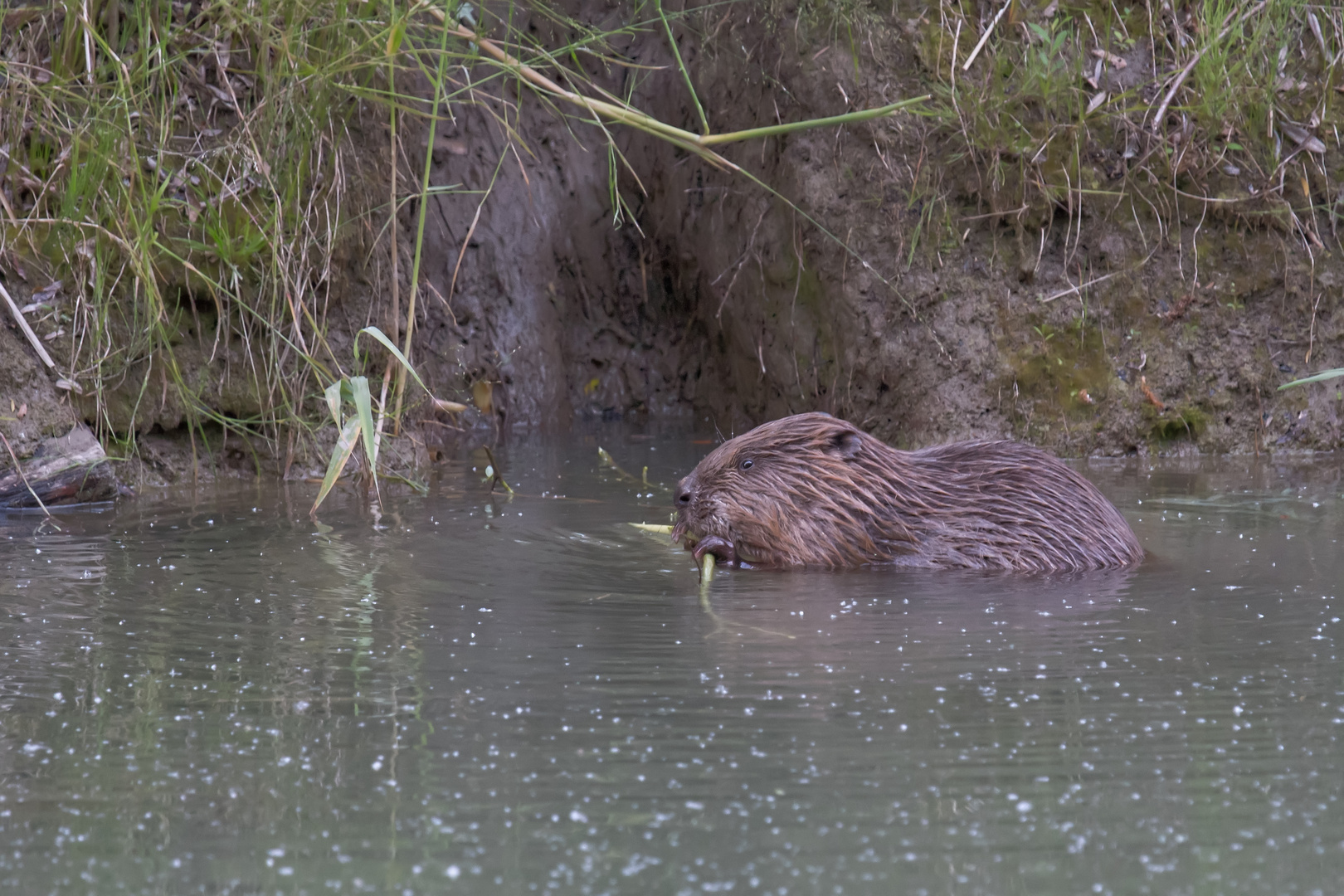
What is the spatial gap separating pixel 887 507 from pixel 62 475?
9.67ft

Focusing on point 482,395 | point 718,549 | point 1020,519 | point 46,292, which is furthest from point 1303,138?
point 46,292

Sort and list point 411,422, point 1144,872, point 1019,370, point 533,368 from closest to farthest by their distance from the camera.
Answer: point 1144,872, point 411,422, point 1019,370, point 533,368

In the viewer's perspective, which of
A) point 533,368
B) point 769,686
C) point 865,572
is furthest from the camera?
point 533,368

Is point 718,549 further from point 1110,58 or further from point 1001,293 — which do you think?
point 1110,58

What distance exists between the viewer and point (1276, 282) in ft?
23.0

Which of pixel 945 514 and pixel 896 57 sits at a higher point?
pixel 896 57

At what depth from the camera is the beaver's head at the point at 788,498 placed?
4.45 m

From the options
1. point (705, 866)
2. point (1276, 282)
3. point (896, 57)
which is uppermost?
point (896, 57)

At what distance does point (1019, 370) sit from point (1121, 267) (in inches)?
28.7

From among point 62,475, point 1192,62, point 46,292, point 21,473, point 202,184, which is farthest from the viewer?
point 1192,62

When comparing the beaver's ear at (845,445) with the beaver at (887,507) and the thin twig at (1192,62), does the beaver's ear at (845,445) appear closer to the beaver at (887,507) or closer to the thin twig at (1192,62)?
the beaver at (887,507)

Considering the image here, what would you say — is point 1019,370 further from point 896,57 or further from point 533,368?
point 533,368

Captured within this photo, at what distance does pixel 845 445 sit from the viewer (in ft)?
15.0

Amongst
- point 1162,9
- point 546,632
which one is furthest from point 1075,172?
point 546,632
